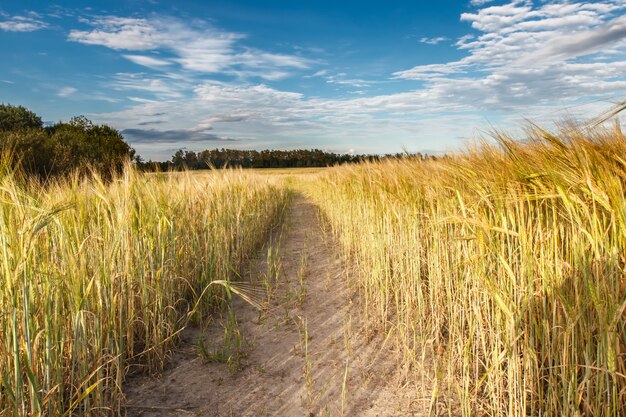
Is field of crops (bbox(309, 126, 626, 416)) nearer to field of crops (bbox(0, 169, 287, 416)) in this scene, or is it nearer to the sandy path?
the sandy path

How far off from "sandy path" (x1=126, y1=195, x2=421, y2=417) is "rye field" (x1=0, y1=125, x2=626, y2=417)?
2 cm

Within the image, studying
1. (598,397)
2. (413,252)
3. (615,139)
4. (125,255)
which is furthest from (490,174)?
(125,255)

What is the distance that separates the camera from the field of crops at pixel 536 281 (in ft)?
5.90

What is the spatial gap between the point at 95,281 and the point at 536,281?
104 inches

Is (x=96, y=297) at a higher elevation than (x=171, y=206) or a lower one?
lower

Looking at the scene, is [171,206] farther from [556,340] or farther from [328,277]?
Answer: [556,340]

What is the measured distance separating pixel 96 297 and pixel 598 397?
2687mm

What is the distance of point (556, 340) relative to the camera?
1991 mm

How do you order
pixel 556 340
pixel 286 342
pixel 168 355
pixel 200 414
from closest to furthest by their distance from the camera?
1. pixel 556 340
2. pixel 200 414
3. pixel 168 355
4. pixel 286 342

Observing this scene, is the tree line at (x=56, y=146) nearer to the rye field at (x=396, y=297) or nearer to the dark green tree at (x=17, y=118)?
the dark green tree at (x=17, y=118)

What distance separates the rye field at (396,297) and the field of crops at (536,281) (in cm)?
1

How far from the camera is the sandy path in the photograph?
240 cm

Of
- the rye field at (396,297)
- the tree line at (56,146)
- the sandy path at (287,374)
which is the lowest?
the sandy path at (287,374)

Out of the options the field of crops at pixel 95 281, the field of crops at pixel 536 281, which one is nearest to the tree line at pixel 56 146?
the field of crops at pixel 95 281
